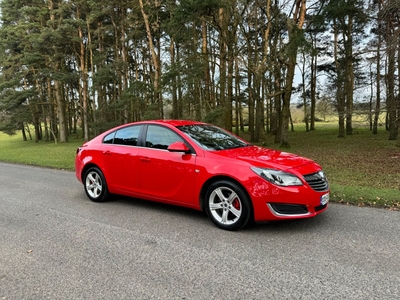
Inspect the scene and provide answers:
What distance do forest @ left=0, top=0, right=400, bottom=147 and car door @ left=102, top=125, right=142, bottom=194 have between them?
355 inches

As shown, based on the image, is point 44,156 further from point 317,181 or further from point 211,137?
point 317,181

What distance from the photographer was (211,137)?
17.7 ft

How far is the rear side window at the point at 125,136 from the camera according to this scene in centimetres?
577

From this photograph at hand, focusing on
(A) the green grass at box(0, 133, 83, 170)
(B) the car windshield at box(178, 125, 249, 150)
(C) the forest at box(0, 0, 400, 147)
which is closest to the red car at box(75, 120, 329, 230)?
(B) the car windshield at box(178, 125, 249, 150)

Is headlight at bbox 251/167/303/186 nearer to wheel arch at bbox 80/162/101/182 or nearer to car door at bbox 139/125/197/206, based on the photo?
car door at bbox 139/125/197/206

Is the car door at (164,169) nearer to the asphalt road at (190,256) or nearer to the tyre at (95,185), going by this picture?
the asphalt road at (190,256)

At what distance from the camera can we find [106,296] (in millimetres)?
2824

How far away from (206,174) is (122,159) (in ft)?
6.37

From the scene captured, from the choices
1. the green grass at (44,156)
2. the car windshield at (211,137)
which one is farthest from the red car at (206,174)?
the green grass at (44,156)

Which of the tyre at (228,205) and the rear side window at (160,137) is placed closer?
the tyre at (228,205)

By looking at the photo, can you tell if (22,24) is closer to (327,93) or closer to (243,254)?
(327,93)

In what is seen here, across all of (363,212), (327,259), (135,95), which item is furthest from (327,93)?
(327,259)

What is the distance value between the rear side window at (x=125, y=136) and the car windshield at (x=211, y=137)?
37.2 inches

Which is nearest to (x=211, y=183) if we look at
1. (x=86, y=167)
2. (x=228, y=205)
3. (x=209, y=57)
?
(x=228, y=205)
